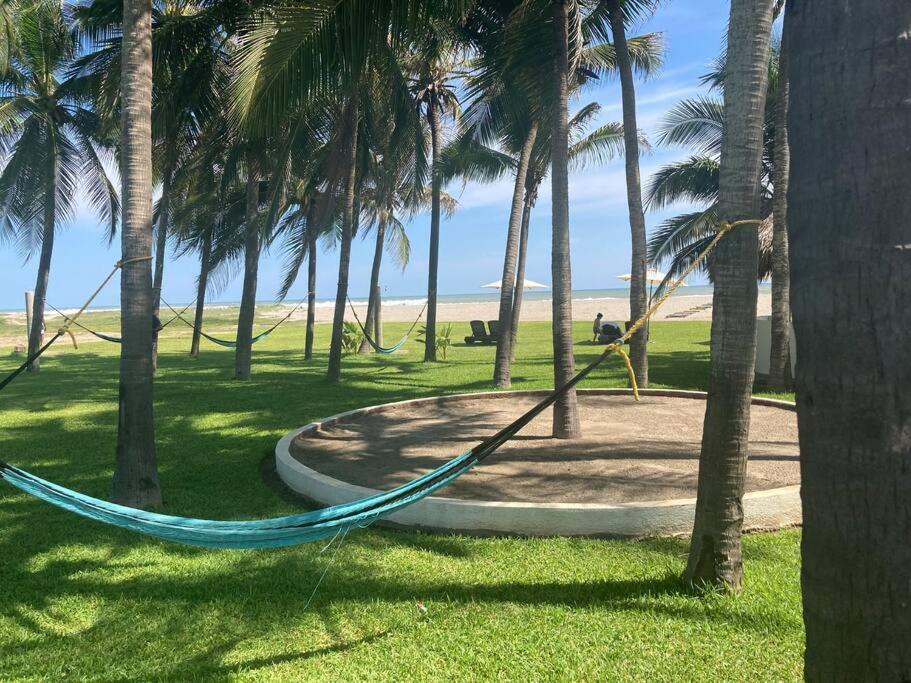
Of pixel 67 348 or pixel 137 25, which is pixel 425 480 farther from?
pixel 67 348

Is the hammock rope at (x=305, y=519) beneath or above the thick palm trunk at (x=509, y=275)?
beneath

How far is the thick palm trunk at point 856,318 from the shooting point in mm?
1328

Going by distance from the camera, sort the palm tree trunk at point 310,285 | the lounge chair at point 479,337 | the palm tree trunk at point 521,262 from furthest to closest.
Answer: the lounge chair at point 479,337, the palm tree trunk at point 310,285, the palm tree trunk at point 521,262

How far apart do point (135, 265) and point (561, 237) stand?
3765 millimetres

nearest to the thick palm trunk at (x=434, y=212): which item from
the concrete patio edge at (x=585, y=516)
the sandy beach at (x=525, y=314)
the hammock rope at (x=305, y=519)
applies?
the concrete patio edge at (x=585, y=516)

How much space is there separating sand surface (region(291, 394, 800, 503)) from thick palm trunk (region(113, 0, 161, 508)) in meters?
1.46

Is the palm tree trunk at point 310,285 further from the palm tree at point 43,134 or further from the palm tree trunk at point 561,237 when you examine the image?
the palm tree trunk at point 561,237

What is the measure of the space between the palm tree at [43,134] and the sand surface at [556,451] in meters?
9.53

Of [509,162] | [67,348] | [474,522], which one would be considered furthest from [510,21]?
[67,348]

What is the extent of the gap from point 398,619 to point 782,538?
233cm

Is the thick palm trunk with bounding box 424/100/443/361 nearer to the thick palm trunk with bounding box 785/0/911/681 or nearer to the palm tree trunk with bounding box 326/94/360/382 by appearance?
the palm tree trunk with bounding box 326/94/360/382

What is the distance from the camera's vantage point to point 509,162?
16578 millimetres

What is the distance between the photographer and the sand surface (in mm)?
4906

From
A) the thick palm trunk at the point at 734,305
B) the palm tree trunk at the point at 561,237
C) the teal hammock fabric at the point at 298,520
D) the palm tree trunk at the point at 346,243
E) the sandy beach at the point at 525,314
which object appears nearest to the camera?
the teal hammock fabric at the point at 298,520
